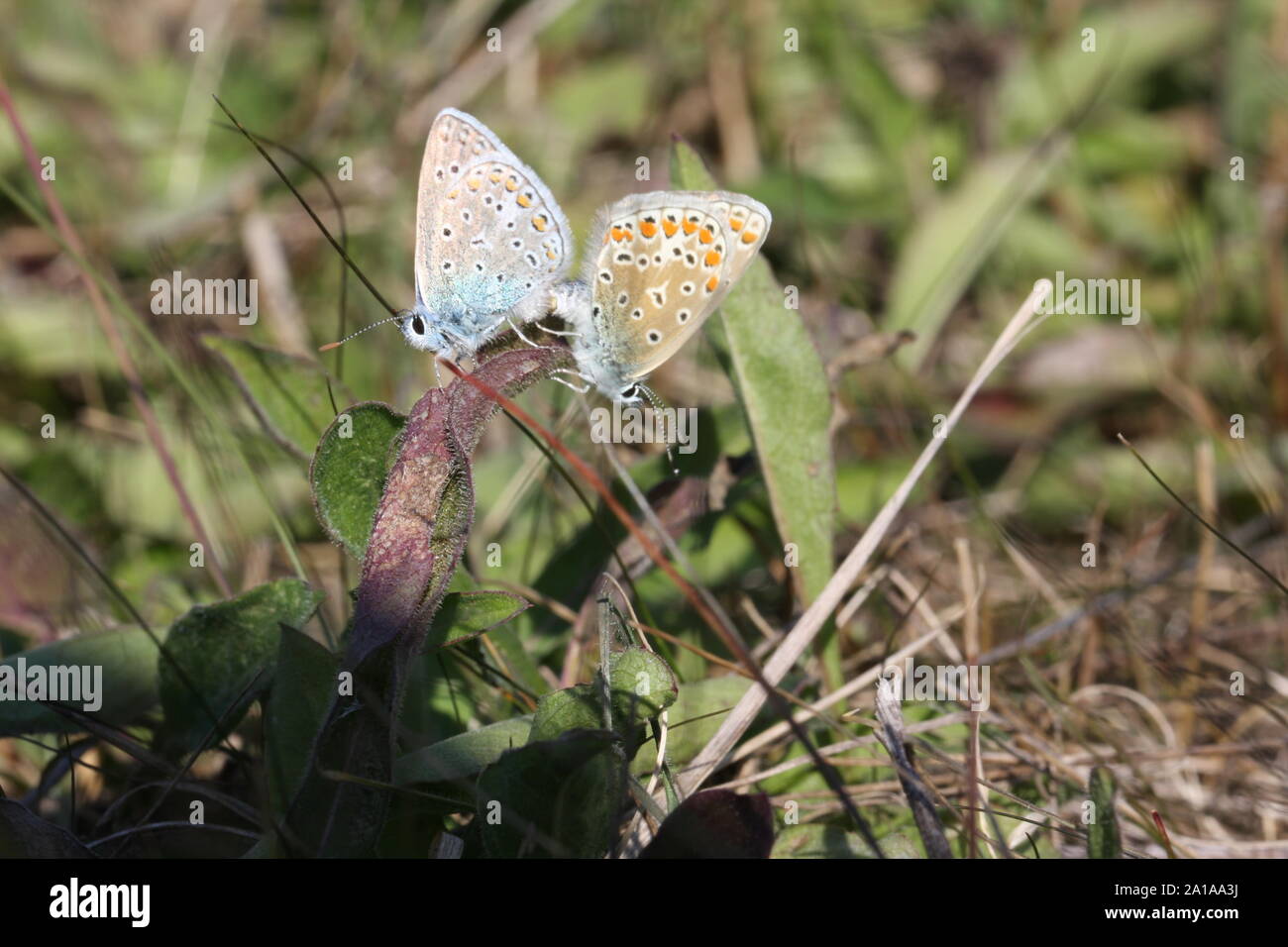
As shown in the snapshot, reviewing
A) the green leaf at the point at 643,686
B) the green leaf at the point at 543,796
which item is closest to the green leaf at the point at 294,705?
the green leaf at the point at 543,796

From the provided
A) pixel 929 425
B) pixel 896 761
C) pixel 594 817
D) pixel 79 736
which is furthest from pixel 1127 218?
pixel 79 736

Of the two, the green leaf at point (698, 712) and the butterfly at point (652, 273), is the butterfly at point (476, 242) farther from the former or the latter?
the green leaf at point (698, 712)

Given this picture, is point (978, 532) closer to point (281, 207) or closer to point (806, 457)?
point (806, 457)

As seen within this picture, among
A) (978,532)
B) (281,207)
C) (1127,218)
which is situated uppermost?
(281,207)

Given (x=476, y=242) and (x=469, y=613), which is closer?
(x=469, y=613)

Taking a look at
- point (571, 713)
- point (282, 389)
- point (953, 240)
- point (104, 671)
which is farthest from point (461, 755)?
point (953, 240)

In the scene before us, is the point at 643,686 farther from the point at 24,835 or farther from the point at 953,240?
the point at 953,240
